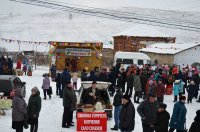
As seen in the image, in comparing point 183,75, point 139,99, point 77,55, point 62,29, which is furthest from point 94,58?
point 62,29

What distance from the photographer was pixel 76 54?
3278 cm

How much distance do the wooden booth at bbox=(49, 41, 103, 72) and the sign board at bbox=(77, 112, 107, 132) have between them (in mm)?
21708

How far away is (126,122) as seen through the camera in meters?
10.3

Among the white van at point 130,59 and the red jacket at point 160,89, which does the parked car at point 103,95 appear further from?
the white van at point 130,59

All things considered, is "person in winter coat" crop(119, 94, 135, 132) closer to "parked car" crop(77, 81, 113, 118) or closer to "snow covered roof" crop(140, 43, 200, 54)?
"parked car" crop(77, 81, 113, 118)

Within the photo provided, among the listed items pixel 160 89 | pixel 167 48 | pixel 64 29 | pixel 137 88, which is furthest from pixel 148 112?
pixel 64 29

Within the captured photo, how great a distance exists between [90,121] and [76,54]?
73.3 ft

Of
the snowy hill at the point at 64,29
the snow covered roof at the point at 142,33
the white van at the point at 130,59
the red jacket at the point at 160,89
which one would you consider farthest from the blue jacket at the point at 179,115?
the snowy hill at the point at 64,29

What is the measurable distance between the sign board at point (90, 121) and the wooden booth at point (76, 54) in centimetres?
2171

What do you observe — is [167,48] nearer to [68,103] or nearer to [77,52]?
[77,52]

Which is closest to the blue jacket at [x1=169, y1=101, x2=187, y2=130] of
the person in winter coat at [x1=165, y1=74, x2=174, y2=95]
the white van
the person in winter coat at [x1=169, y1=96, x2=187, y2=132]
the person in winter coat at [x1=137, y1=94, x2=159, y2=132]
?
the person in winter coat at [x1=169, y1=96, x2=187, y2=132]

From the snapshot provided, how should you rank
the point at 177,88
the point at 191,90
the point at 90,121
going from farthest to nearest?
the point at 191,90
the point at 177,88
the point at 90,121

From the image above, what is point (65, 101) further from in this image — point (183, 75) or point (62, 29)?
point (62, 29)

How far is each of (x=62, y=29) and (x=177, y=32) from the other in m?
36.6
